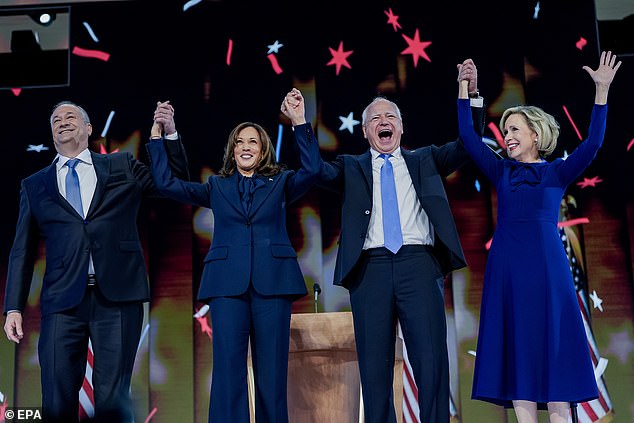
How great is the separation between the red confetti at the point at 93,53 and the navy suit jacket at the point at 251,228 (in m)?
1.70

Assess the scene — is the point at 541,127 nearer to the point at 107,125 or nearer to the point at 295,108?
the point at 295,108

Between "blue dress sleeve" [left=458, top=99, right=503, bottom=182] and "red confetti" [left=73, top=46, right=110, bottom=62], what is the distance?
94.4 inches

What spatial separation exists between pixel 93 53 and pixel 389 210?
245 centimetres

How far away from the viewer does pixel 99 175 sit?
3.09 m

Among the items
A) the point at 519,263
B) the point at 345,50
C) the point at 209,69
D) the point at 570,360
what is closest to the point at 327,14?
the point at 345,50

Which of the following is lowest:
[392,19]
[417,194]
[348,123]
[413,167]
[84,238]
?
[84,238]

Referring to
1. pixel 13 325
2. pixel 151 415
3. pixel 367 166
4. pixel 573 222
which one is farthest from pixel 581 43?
pixel 13 325

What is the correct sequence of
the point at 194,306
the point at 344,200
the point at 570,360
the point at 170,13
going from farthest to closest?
→ the point at 170,13, the point at 194,306, the point at 344,200, the point at 570,360

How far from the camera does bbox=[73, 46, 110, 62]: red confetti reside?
15.0 ft

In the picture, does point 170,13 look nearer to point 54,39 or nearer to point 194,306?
point 54,39

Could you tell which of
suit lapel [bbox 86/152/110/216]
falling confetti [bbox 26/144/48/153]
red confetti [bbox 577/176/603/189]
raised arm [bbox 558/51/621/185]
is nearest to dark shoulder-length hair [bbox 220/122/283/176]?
suit lapel [bbox 86/152/110/216]

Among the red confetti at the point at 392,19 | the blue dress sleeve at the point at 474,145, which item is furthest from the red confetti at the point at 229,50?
the blue dress sleeve at the point at 474,145

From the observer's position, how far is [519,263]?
2.89 meters

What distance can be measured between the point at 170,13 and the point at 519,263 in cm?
270
